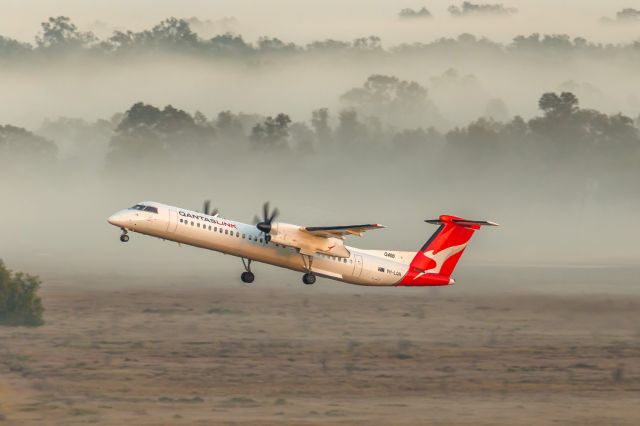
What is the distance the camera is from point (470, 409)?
57.4 metres

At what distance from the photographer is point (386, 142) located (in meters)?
122

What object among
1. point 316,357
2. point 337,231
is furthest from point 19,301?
point 337,231

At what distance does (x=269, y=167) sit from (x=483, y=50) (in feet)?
107

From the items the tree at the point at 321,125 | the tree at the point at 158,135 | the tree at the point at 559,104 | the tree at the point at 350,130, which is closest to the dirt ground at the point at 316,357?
the tree at the point at 158,135

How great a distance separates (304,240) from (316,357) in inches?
469

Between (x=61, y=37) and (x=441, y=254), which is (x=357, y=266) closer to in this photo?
(x=441, y=254)

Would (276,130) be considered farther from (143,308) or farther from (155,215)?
(155,215)

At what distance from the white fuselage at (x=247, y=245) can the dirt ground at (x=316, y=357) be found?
216 inches

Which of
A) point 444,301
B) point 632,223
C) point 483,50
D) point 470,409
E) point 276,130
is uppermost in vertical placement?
point 483,50

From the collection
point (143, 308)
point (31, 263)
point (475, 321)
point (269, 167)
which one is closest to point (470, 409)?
point (475, 321)

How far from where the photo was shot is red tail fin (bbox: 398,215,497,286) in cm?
6038

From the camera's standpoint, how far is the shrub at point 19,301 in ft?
248

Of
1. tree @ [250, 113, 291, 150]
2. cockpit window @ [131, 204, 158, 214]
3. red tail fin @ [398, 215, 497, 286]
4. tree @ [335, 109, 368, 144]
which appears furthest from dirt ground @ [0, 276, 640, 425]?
tree @ [335, 109, 368, 144]

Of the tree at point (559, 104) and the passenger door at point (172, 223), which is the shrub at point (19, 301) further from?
the tree at point (559, 104)
